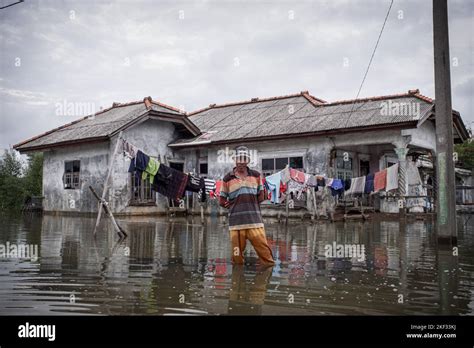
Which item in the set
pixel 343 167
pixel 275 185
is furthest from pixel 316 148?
pixel 275 185

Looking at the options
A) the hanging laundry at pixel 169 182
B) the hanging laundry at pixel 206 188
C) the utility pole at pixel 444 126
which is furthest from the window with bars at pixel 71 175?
the utility pole at pixel 444 126

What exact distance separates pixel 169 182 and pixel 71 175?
35.5ft

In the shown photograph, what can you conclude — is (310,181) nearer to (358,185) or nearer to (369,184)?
(358,185)

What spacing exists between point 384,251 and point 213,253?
319 centimetres

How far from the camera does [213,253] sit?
8523mm

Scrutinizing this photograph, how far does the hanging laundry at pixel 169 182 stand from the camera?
1402 centimetres

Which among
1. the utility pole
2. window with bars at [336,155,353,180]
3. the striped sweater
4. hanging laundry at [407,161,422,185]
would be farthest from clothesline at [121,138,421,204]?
the utility pole

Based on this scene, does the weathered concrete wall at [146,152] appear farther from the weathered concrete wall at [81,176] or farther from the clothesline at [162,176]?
the clothesline at [162,176]

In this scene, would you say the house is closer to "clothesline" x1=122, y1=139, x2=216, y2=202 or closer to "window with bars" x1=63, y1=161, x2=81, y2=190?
"window with bars" x1=63, y1=161, x2=81, y2=190

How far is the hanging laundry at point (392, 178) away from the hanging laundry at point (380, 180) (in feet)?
0.76

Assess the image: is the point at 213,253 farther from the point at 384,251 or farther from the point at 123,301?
the point at 123,301

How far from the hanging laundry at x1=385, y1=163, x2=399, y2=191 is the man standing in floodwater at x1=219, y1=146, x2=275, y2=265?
401 inches

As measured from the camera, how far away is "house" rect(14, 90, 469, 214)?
723 inches

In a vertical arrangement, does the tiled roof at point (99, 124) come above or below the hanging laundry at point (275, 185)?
above
